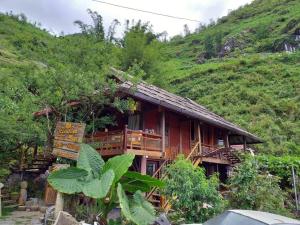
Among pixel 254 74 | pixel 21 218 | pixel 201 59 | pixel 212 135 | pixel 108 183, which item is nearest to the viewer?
pixel 108 183

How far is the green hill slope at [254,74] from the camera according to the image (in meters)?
33.8

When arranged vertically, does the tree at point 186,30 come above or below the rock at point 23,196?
above

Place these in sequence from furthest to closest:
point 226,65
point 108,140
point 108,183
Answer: point 226,65
point 108,140
point 108,183

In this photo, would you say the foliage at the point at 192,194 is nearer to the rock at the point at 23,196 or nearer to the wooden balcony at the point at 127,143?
the wooden balcony at the point at 127,143

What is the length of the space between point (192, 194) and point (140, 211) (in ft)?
7.43

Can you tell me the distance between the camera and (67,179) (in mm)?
9406

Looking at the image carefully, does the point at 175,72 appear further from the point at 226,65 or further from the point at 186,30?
the point at 186,30

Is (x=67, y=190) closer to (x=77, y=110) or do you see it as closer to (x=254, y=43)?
(x=77, y=110)

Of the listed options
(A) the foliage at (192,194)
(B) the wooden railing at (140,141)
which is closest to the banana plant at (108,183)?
(A) the foliage at (192,194)

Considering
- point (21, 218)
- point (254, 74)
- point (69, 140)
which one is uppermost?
point (254, 74)

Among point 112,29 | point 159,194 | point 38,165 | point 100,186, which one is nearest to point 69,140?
point 100,186

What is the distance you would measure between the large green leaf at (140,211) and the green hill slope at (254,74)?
21.8m

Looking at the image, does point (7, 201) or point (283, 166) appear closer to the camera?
point (7, 201)

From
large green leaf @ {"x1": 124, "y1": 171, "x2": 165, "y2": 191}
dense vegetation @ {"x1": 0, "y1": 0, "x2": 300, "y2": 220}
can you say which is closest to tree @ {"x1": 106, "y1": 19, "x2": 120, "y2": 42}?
dense vegetation @ {"x1": 0, "y1": 0, "x2": 300, "y2": 220}
